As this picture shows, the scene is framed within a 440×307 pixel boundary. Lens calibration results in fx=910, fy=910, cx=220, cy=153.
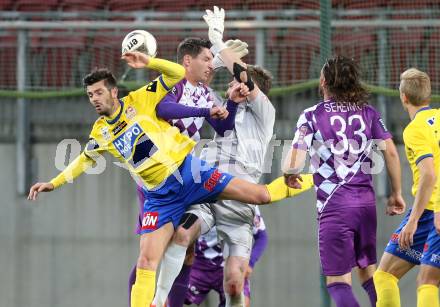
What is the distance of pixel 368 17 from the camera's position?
9023 mm

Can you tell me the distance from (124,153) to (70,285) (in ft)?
9.87

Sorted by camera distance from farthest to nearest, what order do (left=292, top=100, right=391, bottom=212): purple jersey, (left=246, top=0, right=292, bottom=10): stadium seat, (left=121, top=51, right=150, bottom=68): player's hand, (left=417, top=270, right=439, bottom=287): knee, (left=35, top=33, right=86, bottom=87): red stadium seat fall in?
(left=246, top=0, right=292, bottom=10): stadium seat < (left=35, top=33, right=86, bottom=87): red stadium seat < (left=121, top=51, right=150, bottom=68): player's hand < (left=292, top=100, right=391, bottom=212): purple jersey < (left=417, top=270, right=439, bottom=287): knee

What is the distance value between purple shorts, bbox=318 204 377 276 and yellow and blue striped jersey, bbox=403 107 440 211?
0.43 meters

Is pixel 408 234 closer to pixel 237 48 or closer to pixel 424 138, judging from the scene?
pixel 424 138

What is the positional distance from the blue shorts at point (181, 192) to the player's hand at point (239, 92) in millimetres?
512

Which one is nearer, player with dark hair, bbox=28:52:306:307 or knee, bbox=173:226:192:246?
player with dark hair, bbox=28:52:306:307

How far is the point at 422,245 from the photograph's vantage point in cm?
590

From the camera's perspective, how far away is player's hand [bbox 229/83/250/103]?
609 cm

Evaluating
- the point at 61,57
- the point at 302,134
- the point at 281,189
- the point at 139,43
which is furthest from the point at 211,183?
the point at 61,57

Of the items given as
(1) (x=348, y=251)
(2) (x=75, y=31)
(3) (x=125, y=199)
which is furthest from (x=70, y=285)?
(1) (x=348, y=251)

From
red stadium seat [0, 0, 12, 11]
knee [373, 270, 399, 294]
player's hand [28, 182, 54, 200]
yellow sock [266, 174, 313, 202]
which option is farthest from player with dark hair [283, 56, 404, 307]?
red stadium seat [0, 0, 12, 11]

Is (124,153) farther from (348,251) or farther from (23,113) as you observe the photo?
(23,113)

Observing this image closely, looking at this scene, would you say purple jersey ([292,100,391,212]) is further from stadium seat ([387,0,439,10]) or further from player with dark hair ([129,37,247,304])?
stadium seat ([387,0,439,10])

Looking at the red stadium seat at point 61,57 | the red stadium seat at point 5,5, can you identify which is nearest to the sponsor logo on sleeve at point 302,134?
the red stadium seat at point 61,57
